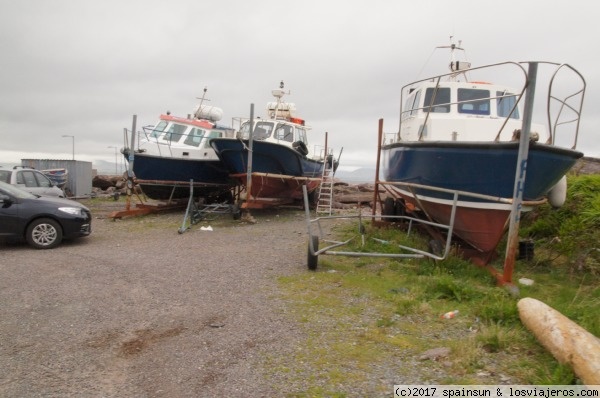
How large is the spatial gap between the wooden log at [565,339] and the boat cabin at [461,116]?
423 centimetres

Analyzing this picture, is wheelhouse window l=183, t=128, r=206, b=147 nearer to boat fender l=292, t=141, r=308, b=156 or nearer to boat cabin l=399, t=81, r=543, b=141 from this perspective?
boat fender l=292, t=141, r=308, b=156

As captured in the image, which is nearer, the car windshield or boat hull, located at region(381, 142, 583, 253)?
boat hull, located at region(381, 142, 583, 253)

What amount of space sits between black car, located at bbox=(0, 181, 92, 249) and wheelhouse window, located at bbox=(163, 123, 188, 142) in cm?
602

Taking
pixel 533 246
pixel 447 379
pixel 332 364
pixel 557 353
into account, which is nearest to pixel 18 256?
pixel 332 364

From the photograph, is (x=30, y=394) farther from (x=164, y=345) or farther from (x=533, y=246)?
(x=533, y=246)

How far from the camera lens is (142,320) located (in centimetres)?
487

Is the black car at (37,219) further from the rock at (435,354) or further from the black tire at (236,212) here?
the rock at (435,354)

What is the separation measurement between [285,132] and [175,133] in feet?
12.3

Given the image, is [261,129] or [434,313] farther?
[261,129]

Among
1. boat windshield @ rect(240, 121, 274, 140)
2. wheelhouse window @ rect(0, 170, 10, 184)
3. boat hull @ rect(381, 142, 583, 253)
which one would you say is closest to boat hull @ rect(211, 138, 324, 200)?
boat windshield @ rect(240, 121, 274, 140)

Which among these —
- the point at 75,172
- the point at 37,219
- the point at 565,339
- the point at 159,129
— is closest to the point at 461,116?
the point at 565,339

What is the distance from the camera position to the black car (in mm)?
8430

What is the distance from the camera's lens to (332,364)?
3822 mm

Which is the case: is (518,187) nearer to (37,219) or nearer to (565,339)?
(565,339)
